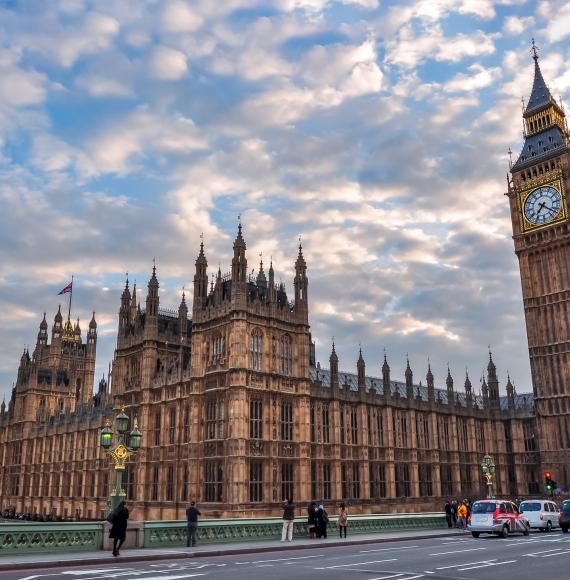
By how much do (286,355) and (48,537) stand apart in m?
28.8

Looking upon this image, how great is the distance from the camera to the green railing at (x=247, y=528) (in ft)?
81.1

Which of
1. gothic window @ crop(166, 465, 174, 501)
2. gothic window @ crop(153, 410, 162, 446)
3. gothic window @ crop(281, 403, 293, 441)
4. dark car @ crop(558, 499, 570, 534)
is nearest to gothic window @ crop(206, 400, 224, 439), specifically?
gothic window @ crop(281, 403, 293, 441)

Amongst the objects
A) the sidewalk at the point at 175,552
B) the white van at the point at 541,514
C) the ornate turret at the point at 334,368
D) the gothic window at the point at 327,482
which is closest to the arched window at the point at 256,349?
the ornate turret at the point at 334,368

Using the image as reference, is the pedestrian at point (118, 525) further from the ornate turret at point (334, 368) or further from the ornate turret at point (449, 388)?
the ornate turret at point (449, 388)

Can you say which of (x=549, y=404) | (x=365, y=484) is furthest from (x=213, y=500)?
(x=549, y=404)

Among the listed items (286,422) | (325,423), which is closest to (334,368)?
(325,423)

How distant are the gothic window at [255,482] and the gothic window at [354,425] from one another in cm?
1187

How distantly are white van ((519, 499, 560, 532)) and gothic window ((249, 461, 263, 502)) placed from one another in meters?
17.8

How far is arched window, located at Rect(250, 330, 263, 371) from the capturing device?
46.5m

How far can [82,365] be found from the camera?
12338cm

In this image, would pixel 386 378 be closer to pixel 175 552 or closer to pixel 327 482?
pixel 327 482

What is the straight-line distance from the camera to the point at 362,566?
18.6m

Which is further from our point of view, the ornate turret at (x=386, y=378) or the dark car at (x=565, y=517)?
the ornate turret at (x=386, y=378)

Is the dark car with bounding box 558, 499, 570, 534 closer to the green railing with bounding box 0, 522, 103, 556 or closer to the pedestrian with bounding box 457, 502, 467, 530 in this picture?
the pedestrian with bounding box 457, 502, 467, 530
